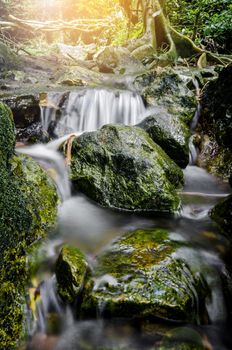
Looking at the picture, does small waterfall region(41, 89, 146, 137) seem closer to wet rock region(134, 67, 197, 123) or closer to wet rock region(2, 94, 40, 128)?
wet rock region(2, 94, 40, 128)

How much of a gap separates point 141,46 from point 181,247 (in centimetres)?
997

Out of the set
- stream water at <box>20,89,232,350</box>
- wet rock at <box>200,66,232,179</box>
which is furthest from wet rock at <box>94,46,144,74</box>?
wet rock at <box>200,66,232,179</box>

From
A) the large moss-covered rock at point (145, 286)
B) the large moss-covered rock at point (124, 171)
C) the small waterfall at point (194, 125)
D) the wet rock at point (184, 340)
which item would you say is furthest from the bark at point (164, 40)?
the wet rock at point (184, 340)

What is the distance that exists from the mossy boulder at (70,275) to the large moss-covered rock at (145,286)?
115 mm

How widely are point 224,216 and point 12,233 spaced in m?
2.51

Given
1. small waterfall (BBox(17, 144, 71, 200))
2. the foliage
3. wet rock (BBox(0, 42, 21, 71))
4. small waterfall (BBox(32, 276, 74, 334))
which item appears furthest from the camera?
A: wet rock (BBox(0, 42, 21, 71))

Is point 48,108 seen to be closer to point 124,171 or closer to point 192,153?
point 124,171

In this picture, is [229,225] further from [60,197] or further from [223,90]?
[223,90]

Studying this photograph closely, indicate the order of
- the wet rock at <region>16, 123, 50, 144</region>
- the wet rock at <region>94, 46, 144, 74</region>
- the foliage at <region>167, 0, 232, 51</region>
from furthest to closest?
the foliage at <region>167, 0, 232, 51</region>
the wet rock at <region>94, 46, 144, 74</region>
the wet rock at <region>16, 123, 50, 144</region>

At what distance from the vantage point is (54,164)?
4.70 m

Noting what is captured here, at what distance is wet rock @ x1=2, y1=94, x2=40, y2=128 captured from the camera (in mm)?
5789

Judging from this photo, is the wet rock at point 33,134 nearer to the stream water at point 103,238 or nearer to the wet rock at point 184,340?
the stream water at point 103,238

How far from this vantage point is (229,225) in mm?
3617

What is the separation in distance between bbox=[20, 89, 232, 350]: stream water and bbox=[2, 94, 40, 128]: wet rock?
7.1 inches
